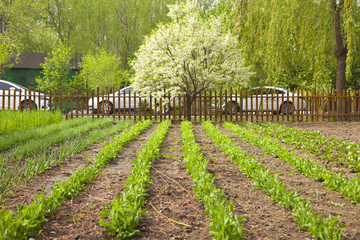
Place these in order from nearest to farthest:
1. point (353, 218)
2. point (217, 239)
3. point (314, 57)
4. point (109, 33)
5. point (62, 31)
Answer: point (217, 239), point (353, 218), point (314, 57), point (109, 33), point (62, 31)

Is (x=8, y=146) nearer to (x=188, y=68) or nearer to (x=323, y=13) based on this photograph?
(x=188, y=68)

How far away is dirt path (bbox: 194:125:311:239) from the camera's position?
7.83 feet

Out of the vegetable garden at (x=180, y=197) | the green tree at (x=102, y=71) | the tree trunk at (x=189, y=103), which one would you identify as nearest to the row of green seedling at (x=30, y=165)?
the vegetable garden at (x=180, y=197)

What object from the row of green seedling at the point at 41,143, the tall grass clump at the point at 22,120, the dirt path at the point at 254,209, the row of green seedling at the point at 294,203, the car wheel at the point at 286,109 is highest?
the car wheel at the point at 286,109

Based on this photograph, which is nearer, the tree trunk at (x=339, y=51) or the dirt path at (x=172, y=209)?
the dirt path at (x=172, y=209)

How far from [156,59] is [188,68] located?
53.1 inches

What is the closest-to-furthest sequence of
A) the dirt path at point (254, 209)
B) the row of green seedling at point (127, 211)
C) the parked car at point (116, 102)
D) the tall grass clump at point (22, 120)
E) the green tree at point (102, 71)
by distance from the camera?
the row of green seedling at point (127, 211) → the dirt path at point (254, 209) → the tall grass clump at point (22, 120) → the parked car at point (116, 102) → the green tree at point (102, 71)

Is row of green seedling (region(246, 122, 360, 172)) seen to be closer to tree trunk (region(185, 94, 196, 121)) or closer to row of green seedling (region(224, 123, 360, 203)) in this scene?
row of green seedling (region(224, 123, 360, 203))

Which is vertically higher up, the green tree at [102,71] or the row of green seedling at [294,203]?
the green tree at [102,71]

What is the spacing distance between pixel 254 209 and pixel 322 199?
2.97 ft

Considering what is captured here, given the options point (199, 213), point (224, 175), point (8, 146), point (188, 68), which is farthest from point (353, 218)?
point (188, 68)

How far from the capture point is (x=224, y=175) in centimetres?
414

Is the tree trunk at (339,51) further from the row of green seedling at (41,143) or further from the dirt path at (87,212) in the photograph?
the dirt path at (87,212)

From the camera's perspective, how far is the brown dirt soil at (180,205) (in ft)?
7.89
